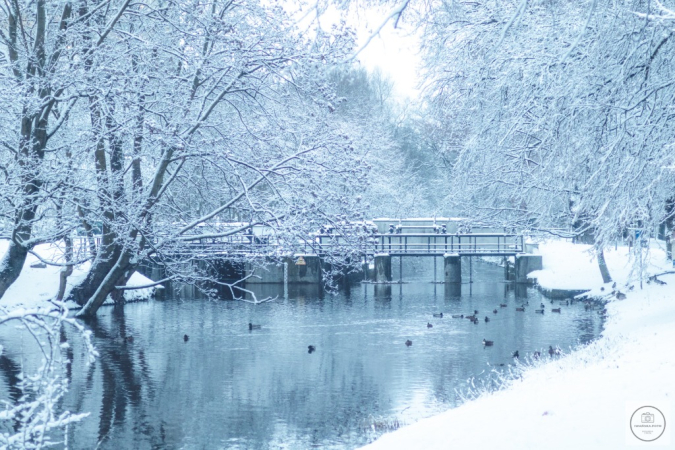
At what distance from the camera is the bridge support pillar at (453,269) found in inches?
1395

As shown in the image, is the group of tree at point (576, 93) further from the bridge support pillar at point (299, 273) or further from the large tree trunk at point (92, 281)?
the bridge support pillar at point (299, 273)

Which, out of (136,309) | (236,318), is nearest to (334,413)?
(236,318)

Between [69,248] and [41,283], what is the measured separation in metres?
12.3

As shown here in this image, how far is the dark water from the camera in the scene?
491 inches

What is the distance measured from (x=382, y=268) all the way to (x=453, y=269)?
316cm

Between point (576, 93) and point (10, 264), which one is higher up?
point (576, 93)

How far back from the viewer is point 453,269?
117ft

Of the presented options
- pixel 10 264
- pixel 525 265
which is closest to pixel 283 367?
pixel 10 264

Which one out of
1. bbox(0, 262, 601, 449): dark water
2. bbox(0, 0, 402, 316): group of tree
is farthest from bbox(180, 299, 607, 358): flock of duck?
bbox(0, 0, 402, 316): group of tree

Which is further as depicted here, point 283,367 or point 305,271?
point 305,271

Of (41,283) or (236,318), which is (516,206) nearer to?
(236,318)

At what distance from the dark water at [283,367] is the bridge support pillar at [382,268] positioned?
24.3ft

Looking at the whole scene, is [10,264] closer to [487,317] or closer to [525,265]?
[487,317]

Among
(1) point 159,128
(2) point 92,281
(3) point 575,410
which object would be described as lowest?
(3) point 575,410
